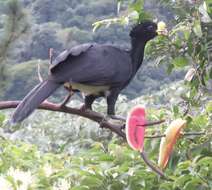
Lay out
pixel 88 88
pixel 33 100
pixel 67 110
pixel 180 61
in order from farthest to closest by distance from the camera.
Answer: pixel 88 88 < pixel 180 61 < pixel 33 100 < pixel 67 110

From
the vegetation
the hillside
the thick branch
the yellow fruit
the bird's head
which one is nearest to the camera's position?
the yellow fruit

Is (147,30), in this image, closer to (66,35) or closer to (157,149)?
(157,149)

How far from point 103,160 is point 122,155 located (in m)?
0.06

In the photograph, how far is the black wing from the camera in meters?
1.94

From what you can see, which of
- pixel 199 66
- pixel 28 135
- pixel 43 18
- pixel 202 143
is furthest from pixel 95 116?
pixel 43 18

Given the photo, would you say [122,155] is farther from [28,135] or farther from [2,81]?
[2,81]

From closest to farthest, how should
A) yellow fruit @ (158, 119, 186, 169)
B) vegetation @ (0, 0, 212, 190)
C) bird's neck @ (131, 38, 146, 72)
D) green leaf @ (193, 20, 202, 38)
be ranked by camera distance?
yellow fruit @ (158, 119, 186, 169)
vegetation @ (0, 0, 212, 190)
green leaf @ (193, 20, 202, 38)
bird's neck @ (131, 38, 146, 72)

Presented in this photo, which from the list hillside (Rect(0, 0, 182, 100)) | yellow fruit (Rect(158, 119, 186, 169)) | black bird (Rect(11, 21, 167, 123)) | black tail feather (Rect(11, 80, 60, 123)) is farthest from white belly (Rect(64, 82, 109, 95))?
hillside (Rect(0, 0, 182, 100))

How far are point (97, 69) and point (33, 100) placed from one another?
0.42 metres

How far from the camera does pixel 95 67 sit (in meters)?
2.09

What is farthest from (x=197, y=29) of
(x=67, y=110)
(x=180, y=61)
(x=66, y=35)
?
(x=66, y=35)

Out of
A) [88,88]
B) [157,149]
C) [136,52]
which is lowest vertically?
[157,149]

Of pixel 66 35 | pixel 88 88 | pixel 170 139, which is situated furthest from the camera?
pixel 66 35

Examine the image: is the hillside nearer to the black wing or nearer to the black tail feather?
the black wing
